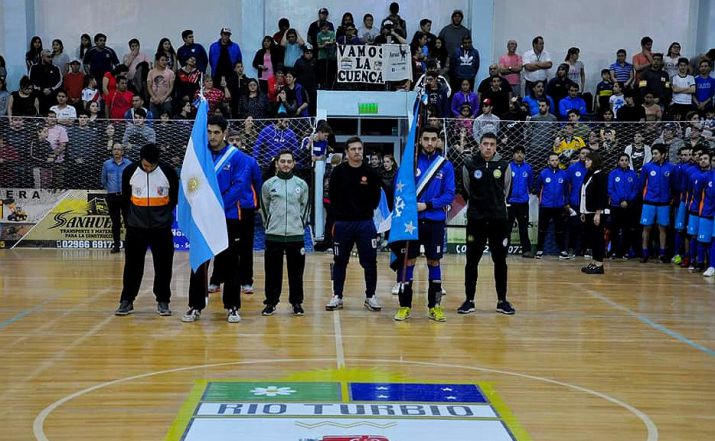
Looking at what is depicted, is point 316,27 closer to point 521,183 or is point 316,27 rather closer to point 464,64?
point 464,64

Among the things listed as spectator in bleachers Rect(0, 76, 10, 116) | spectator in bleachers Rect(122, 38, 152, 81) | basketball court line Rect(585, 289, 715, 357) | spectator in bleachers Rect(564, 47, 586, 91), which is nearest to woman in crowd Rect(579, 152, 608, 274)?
basketball court line Rect(585, 289, 715, 357)

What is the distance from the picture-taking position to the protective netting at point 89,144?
17359 mm

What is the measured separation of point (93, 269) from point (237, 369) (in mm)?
7328

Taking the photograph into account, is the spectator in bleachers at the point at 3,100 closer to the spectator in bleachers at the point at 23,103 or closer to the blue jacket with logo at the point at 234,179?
the spectator in bleachers at the point at 23,103

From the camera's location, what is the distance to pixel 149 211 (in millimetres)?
9516

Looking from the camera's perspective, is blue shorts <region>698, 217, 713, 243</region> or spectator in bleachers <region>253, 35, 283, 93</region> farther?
spectator in bleachers <region>253, 35, 283, 93</region>

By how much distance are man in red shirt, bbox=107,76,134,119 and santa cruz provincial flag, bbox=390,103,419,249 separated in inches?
426

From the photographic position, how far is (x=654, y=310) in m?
10.9

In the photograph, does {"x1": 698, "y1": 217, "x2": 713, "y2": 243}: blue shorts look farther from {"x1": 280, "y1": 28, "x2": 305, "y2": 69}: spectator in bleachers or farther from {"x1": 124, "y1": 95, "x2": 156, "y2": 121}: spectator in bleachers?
{"x1": 124, "y1": 95, "x2": 156, "y2": 121}: spectator in bleachers

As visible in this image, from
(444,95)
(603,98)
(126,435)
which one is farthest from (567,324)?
(603,98)

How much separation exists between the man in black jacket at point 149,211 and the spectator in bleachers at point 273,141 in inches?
307

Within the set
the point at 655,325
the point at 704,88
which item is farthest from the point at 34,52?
the point at 655,325

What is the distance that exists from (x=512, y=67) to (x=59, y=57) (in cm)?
1058

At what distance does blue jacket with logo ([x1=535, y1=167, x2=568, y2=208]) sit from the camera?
17219mm
